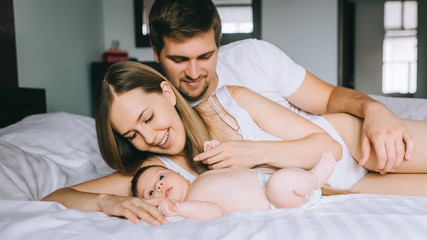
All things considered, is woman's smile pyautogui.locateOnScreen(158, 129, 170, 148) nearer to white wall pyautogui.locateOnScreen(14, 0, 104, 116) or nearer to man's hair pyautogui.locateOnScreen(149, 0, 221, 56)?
man's hair pyautogui.locateOnScreen(149, 0, 221, 56)

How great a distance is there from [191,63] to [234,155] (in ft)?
2.02

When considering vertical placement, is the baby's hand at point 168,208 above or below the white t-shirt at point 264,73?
below

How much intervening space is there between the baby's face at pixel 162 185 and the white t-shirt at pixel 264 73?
75 centimetres

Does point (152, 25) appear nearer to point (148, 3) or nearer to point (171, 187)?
point (171, 187)

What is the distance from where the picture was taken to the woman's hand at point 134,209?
0.84m

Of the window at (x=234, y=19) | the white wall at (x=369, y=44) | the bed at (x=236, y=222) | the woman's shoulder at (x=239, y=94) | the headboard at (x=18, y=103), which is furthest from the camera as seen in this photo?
the white wall at (x=369, y=44)

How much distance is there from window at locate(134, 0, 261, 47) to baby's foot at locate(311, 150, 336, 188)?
3.60 meters

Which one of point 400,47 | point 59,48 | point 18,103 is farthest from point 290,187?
point 400,47

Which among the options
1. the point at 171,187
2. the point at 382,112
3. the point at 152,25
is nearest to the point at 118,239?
the point at 171,187

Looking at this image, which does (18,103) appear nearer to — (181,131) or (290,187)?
(181,131)

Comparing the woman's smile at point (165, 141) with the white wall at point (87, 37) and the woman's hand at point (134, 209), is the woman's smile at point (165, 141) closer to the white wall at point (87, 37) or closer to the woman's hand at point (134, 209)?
the woman's hand at point (134, 209)

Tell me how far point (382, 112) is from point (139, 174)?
37.5 inches

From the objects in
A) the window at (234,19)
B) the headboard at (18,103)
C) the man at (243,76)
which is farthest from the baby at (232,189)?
the window at (234,19)

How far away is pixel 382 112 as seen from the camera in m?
1.18
